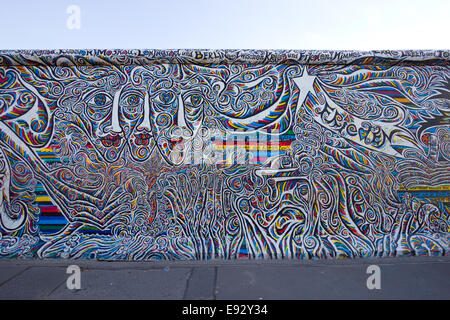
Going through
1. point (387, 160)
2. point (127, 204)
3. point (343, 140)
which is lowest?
point (127, 204)

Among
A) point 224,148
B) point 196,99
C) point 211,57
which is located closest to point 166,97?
point 196,99

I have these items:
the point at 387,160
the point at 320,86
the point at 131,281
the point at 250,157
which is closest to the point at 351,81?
the point at 320,86

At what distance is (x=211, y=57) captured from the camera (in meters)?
3.19

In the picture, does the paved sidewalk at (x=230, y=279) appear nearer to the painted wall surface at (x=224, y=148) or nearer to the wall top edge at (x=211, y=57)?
the painted wall surface at (x=224, y=148)

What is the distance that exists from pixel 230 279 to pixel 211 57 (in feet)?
10.1

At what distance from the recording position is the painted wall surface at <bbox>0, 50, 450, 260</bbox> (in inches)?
123

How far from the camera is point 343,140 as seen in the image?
3209 mm

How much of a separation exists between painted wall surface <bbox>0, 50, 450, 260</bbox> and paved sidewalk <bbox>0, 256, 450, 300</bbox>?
297 millimetres

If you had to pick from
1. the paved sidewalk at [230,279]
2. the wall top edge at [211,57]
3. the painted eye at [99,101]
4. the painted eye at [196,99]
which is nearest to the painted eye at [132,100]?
the painted eye at [99,101]

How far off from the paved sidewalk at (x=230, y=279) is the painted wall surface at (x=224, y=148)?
0.30 meters

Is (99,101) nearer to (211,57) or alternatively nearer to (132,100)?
A: (132,100)

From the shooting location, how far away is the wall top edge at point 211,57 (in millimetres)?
3150

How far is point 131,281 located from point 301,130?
3079 millimetres
